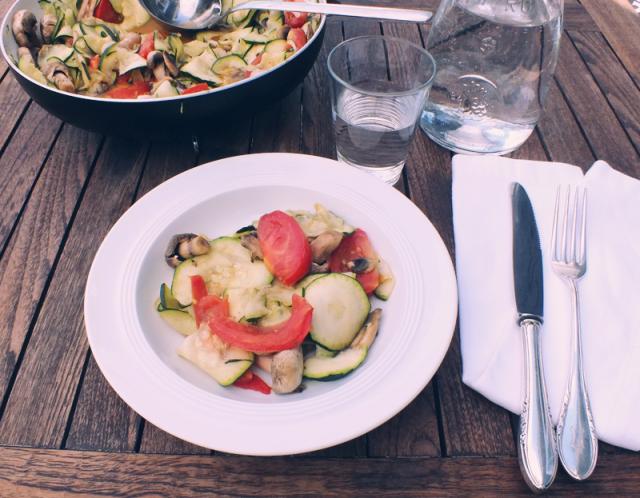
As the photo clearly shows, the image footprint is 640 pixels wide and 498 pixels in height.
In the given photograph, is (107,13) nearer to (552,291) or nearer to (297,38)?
(297,38)

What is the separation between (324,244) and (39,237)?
0.51 meters

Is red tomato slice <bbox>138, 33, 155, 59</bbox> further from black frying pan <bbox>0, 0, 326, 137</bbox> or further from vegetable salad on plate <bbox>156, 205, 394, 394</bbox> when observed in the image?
vegetable salad on plate <bbox>156, 205, 394, 394</bbox>

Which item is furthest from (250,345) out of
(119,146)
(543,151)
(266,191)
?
(543,151)

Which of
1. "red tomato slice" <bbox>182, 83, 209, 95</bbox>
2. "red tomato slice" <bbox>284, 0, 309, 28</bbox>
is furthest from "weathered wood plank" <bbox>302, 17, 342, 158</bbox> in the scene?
"red tomato slice" <bbox>182, 83, 209, 95</bbox>

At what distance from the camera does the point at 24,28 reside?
0.98 meters

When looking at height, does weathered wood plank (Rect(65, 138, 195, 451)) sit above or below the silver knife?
below

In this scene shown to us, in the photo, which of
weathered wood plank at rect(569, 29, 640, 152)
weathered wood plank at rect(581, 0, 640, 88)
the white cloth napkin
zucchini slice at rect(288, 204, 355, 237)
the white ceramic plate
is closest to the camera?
the white ceramic plate

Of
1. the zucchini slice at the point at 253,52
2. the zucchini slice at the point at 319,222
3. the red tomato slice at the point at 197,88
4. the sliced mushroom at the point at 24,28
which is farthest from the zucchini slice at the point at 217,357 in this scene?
the sliced mushroom at the point at 24,28

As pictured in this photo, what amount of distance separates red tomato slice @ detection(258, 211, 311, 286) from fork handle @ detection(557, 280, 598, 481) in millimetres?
376

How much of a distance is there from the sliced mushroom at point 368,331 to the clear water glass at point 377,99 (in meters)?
0.33

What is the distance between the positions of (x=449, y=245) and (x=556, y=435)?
348 millimetres

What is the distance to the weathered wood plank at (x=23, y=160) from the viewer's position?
906 mm

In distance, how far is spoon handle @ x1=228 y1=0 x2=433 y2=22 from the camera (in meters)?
0.90

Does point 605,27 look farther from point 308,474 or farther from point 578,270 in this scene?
point 308,474
